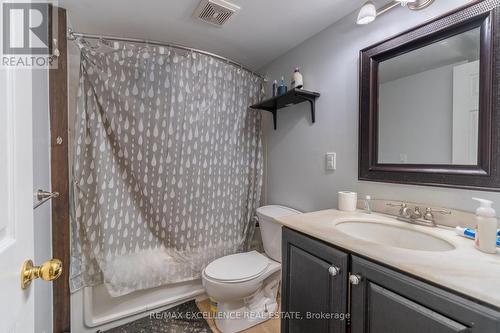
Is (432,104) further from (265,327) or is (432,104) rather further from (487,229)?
(265,327)

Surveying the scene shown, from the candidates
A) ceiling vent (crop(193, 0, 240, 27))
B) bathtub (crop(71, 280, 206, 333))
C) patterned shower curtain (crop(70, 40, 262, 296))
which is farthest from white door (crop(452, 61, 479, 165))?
bathtub (crop(71, 280, 206, 333))

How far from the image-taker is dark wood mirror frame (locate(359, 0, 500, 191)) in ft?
2.88

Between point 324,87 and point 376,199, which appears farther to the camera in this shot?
point 324,87

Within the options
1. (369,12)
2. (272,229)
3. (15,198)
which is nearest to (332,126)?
(369,12)

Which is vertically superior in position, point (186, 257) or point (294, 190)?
point (294, 190)

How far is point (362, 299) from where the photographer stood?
756 millimetres

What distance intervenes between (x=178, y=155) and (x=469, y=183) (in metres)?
1.64

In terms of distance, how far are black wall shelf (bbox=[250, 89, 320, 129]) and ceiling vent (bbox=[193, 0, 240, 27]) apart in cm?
63

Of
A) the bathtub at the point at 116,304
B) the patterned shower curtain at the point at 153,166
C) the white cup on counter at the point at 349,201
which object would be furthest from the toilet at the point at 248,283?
Answer: the white cup on counter at the point at 349,201

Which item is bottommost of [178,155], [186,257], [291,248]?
[186,257]

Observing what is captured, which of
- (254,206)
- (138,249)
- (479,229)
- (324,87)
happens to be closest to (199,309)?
(138,249)

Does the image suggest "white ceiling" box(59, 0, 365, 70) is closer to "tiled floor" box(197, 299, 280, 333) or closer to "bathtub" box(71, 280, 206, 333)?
"bathtub" box(71, 280, 206, 333)

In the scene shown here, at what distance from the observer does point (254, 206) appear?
6.82 feet

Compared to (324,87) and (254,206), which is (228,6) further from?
(254,206)
